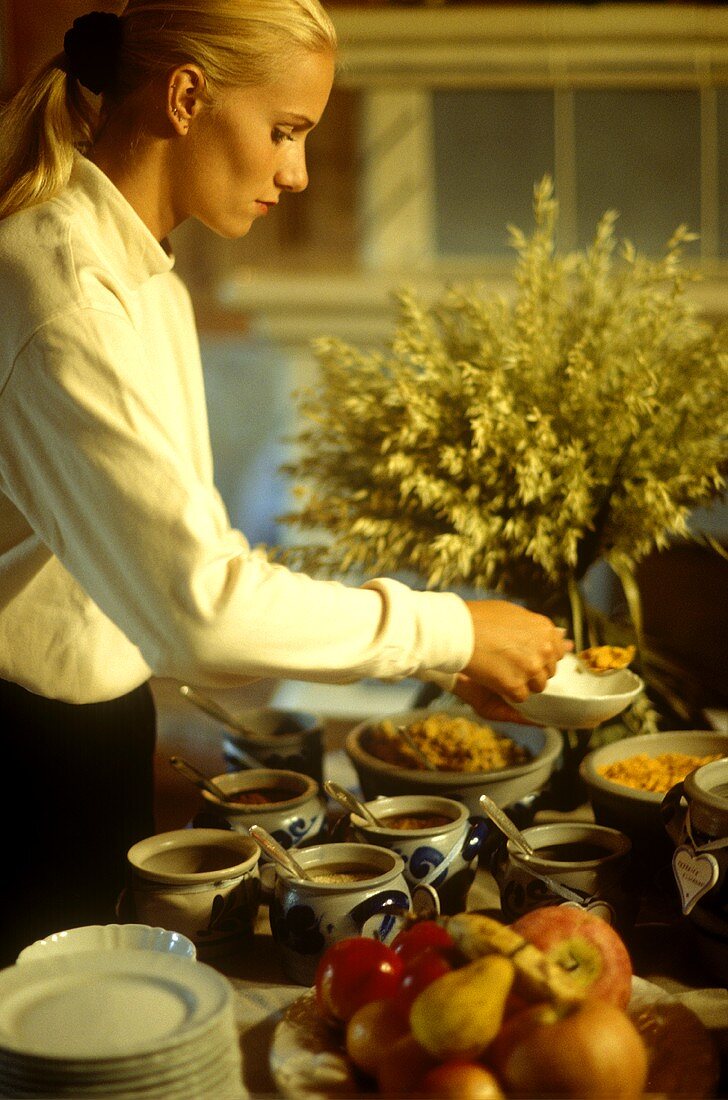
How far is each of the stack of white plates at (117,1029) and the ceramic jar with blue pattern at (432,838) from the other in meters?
0.25

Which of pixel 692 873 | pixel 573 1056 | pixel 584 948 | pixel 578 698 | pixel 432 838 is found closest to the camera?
pixel 573 1056

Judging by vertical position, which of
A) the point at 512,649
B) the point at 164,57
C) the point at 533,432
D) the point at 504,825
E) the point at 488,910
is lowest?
the point at 488,910

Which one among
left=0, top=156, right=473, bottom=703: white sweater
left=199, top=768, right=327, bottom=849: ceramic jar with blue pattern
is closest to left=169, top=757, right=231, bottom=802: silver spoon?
left=199, top=768, right=327, bottom=849: ceramic jar with blue pattern

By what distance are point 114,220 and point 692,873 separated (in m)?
0.69

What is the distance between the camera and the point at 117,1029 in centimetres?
65

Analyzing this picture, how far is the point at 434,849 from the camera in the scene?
928mm

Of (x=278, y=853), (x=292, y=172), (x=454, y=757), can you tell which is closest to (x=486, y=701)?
(x=454, y=757)

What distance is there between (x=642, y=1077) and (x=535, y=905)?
0.26 meters

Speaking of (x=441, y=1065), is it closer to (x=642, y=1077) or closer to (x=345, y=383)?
(x=642, y=1077)

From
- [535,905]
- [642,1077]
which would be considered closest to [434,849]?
[535,905]

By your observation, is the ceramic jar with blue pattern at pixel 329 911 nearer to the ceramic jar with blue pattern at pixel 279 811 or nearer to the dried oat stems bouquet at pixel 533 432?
the ceramic jar with blue pattern at pixel 279 811

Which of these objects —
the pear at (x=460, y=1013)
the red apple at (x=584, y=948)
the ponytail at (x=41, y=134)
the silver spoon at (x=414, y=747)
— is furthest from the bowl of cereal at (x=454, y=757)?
the ponytail at (x=41, y=134)

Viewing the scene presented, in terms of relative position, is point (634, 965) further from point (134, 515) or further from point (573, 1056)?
point (134, 515)

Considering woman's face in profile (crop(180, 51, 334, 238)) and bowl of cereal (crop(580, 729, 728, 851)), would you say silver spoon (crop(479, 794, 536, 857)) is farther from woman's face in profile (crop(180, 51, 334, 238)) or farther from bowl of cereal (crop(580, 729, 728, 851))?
woman's face in profile (crop(180, 51, 334, 238))
